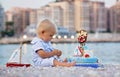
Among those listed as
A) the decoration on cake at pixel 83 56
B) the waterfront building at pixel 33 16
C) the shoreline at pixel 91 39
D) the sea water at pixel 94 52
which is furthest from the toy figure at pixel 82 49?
the waterfront building at pixel 33 16

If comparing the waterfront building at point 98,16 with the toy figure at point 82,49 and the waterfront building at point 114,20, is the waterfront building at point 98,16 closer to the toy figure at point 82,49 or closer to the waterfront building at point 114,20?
the waterfront building at point 114,20

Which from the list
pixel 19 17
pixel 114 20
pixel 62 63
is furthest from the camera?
pixel 19 17

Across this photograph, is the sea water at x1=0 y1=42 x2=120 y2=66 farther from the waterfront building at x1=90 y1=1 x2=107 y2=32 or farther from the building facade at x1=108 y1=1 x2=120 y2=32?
the waterfront building at x1=90 y1=1 x2=107 y2=32

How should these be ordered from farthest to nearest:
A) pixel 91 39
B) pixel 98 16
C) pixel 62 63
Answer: pixel 98 16, pixel 91 39, pixel 62 63

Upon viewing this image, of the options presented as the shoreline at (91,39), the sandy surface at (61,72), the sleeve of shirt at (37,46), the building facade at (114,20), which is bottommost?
the shoreline at (91,39)

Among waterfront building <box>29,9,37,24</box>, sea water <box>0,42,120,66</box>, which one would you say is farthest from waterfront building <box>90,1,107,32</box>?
sea water <box>0,42,120,66</box>

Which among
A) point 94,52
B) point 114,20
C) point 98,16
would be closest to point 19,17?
point 98,16

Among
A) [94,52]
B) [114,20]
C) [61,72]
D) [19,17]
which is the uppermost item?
[61,72]

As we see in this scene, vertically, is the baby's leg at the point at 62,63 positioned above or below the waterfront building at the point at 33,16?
above

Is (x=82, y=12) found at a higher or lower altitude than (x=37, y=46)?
lower

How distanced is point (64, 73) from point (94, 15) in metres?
32.6

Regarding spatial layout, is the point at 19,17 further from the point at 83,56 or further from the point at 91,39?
the point at 83,56

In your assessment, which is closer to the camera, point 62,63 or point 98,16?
point 62,63

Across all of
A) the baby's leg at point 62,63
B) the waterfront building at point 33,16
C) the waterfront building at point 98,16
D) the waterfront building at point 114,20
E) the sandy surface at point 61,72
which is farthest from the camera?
the waterfront building at point 98,16
